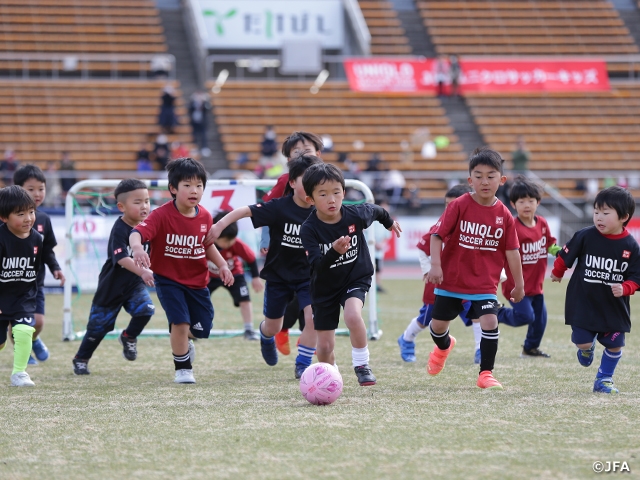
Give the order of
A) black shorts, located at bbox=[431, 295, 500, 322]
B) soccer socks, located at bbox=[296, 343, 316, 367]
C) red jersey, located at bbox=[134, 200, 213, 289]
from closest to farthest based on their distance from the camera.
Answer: black shorts, located at bbox=[431, 295, 500, 322], red jersey, located at bbox=[134, 200, 213, 289], soccer socks, located at bbox=[296, 343, 316, 367]

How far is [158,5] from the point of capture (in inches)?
1167

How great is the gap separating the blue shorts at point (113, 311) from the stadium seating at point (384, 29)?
2200 centimetres

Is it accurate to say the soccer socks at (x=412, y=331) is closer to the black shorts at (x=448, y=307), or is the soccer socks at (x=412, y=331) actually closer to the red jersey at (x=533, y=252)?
the red jersey at (x=533, y=252)

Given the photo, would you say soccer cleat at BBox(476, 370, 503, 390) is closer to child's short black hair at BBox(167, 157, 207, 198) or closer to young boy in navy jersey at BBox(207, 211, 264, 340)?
child's short black hair at BBox(167, 157, 207, 198)

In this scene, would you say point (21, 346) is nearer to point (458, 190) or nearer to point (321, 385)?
point (321, 385)

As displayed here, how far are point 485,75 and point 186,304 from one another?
71.9 ft

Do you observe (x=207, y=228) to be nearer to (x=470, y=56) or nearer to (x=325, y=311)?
(x=325, y=311)

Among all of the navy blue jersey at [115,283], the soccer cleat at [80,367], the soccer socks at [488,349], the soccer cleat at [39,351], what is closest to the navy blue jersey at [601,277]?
the soccer socks at [488,349]

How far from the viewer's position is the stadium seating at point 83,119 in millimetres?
23688

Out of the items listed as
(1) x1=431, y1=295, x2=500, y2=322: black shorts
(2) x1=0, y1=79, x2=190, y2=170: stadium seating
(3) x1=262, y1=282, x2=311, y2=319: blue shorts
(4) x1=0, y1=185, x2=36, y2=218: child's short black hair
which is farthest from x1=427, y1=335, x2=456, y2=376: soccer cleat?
(2) x1=0, y1=79, x2=190, y2=170: stadium seating

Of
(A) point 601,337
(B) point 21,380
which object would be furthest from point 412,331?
(B) point 21,380

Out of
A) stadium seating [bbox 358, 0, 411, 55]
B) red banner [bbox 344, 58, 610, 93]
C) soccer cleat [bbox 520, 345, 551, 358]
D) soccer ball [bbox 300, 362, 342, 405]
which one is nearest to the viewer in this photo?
soccer ball [bbox 300, 362, 342, 405]

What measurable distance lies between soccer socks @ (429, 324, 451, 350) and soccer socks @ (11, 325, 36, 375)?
2918 mm

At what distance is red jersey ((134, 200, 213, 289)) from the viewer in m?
6.61
